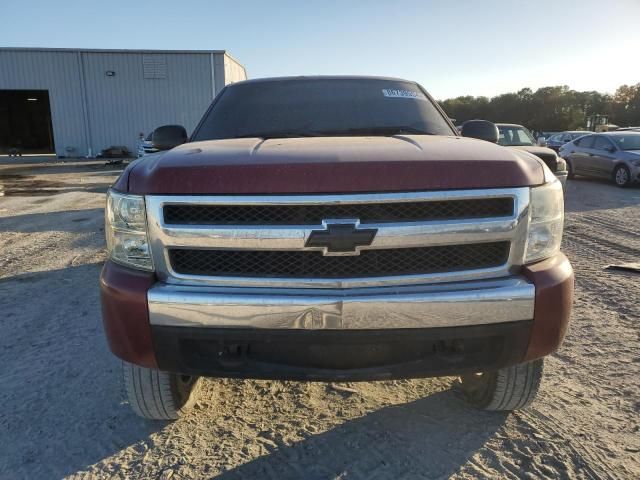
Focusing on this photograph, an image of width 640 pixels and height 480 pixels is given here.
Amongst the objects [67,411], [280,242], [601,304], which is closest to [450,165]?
[280,242]

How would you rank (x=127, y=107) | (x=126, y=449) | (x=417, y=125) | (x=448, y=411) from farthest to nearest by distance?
1. (x=127, y=107)
2. (x=417, y=125)
3. (x=448, y=411)
4. (x=126, y=449)

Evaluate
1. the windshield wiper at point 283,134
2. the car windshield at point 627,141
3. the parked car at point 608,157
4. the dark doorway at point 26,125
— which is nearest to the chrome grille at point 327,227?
the windshield wiper at point 283,134

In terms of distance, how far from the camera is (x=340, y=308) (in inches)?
74.5

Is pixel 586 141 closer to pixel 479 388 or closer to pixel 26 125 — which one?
pixel 479 388

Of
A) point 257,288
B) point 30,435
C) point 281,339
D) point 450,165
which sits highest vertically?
point 450,165

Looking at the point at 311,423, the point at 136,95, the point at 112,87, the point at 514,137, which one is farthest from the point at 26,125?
the point at 311,423

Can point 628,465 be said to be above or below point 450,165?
below

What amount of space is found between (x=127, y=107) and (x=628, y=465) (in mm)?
26084

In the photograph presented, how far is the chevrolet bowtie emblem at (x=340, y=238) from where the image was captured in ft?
6.24

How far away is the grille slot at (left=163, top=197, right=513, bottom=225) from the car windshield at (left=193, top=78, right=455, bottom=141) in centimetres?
113

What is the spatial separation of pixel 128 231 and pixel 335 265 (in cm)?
90

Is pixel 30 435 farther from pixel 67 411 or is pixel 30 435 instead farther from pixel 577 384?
pixel 577 384

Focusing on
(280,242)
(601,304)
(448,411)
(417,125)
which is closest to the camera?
(280,242)

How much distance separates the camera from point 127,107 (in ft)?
80.3
